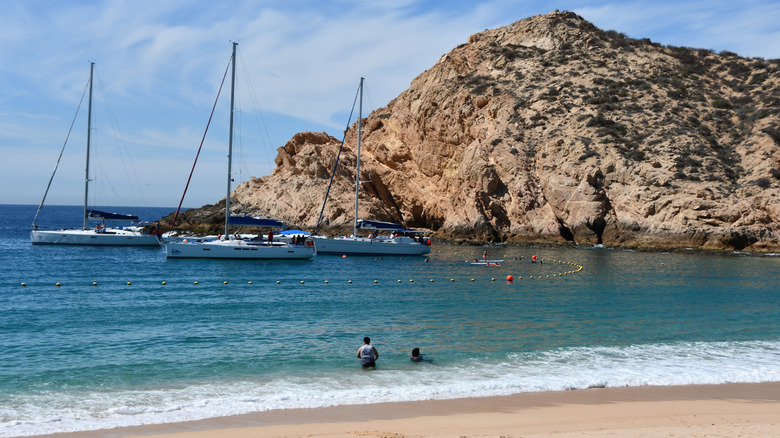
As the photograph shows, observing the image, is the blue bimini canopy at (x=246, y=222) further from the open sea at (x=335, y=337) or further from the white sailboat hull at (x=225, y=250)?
the open sea at (x=335, y=337)

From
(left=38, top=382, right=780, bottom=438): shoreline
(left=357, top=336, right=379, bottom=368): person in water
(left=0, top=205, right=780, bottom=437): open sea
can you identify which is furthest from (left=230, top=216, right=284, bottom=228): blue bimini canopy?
(left=38, top=382, right=780, bottom=438): shoreline

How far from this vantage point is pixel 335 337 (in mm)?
17156

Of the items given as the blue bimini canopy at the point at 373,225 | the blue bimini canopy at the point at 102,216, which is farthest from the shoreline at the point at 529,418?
the blue bimini canopy at the point at 102,216

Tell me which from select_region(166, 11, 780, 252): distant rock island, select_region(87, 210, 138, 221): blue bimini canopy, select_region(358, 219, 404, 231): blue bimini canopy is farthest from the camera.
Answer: select_region(166, 11, 780, 252): distant rock island

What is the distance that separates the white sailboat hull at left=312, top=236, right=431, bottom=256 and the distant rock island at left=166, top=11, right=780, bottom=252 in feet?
42.3

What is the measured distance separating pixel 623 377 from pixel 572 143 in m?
50.1

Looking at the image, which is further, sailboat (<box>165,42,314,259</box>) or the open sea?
sailboat (<box>165,42,314,259</box>)

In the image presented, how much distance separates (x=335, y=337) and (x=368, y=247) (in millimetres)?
28841

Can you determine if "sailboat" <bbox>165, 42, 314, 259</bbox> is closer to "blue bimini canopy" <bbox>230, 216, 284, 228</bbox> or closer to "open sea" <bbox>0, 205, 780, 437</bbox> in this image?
"blue bimini canopy" <bbox>230, 216, 284, 228</bbox>

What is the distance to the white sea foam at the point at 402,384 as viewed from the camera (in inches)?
409

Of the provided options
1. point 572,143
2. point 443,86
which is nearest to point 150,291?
point 572,143

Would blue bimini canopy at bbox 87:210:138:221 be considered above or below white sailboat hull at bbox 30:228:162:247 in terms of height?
above

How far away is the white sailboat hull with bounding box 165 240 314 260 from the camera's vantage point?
38.8 meters

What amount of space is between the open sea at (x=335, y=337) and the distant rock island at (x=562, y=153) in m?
19.4
